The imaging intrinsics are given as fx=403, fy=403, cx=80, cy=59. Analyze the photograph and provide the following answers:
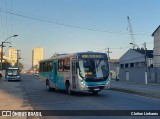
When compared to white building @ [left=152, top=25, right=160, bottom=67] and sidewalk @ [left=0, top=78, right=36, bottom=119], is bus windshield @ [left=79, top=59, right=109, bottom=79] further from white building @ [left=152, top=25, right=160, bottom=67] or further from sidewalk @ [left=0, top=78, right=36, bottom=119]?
white building @ [left=152, top=25, right=160, bottom=67]

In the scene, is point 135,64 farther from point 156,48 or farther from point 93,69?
point 93,69

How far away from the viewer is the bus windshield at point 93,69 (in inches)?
1070

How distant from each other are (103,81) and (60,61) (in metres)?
5.44

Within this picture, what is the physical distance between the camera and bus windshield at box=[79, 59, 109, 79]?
89.2 ft

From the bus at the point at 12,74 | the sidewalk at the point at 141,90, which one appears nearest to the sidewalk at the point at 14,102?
the sidewalk at the point at 141,90

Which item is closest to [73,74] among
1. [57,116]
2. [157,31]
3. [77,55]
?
[77,55]

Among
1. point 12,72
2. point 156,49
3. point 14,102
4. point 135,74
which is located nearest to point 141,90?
point 14,102

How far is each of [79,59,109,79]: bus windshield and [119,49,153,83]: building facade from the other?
5849 cm

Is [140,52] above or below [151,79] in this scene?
above

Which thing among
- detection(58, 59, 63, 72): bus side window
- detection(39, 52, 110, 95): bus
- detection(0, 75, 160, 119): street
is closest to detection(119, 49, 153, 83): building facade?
detection(58, 59, 63, 72): bus side window

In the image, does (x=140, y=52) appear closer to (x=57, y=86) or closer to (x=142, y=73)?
(x=142, y=73)

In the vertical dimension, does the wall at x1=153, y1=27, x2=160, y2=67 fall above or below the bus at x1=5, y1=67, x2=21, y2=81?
above

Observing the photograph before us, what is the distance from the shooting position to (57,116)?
1592 centimetres

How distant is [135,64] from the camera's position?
103 metres
